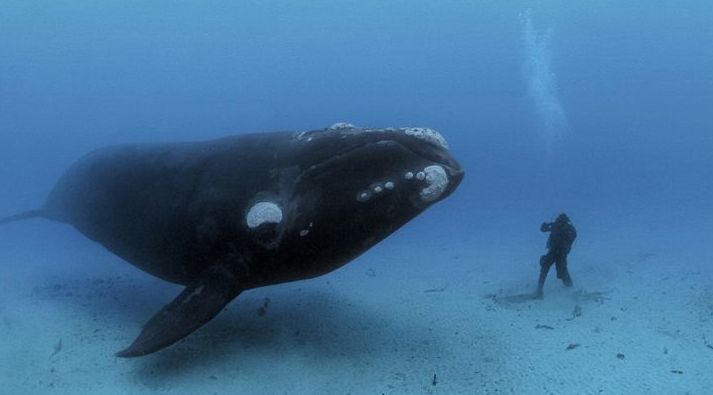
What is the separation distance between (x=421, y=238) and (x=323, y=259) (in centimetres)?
1468

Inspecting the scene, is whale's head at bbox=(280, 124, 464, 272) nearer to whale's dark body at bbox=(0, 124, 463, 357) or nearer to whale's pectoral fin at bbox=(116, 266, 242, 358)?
whale's dark body at bbox=(0, 124, 463, 357)

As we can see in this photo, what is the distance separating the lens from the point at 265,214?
681 centimetres

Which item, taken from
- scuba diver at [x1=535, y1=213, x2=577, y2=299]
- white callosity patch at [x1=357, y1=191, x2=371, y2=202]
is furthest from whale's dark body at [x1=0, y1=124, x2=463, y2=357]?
scuba diver at [x1=535, y1=213, x2=577, y2=299]

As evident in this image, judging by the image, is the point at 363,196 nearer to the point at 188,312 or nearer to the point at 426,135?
the point at 426,135

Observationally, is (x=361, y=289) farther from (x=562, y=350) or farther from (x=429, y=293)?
(x=562, y=350)

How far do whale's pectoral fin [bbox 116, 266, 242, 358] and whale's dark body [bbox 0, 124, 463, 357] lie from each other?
1cm

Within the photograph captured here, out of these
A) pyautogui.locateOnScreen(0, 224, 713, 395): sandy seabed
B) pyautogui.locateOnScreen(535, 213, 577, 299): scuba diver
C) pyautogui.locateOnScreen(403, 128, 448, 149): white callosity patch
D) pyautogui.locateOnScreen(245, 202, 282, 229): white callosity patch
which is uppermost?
pyautogui.locateOnScreen(403, 128, 448, 149): white callosity patch

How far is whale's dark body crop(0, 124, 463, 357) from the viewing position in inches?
263

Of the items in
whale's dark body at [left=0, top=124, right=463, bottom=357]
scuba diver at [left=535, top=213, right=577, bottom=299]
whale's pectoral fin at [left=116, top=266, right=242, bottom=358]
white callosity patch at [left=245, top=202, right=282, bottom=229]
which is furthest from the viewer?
scuba diver at [left=535, top=213, right=577, bottom=299]

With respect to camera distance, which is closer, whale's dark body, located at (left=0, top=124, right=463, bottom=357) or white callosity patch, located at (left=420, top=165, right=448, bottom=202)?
white callosity patch, located at (left=420, top=165, right=448, bottom=202)

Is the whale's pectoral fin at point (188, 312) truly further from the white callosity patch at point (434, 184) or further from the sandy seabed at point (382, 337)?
the white callosity patch at point (434, 184)

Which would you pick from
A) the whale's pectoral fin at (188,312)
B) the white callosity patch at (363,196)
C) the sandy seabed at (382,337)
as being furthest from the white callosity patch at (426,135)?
the sandy seabed at (382,337)

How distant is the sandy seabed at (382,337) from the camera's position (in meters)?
7.20

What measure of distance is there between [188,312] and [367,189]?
2.71 m
